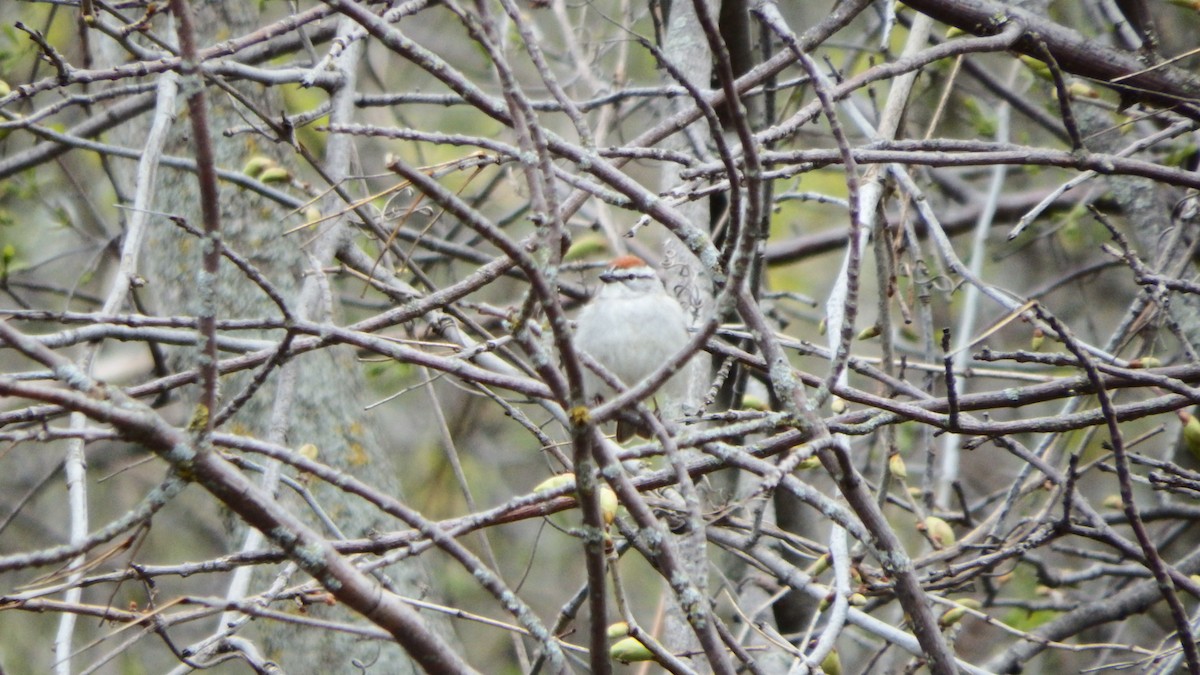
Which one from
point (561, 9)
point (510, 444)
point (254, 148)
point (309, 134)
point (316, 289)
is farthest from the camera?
point (510, 444)

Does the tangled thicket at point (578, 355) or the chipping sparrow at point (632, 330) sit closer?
the tangled thicket at point (578, 355)

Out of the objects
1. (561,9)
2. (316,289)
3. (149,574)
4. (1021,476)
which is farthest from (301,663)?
(561,9)

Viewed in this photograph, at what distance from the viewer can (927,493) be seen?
13.8 ft

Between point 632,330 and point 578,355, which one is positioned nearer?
point 578,355

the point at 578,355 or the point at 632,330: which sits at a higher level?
the point at 632,330

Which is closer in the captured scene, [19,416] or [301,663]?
[19,416]

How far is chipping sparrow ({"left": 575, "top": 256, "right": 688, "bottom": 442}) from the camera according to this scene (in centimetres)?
446

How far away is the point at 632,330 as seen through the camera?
4.48 m

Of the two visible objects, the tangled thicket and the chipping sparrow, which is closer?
the tangled thicket

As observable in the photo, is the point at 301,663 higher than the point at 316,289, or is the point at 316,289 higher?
the point at 316,289

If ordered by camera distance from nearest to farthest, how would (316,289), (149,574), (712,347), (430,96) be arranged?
(149,574), (712,347), (316,289), (430,96)

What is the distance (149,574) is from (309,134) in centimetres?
495

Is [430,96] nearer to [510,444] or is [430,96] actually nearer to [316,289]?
[316,289]

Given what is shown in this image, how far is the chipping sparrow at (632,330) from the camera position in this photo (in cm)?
446
